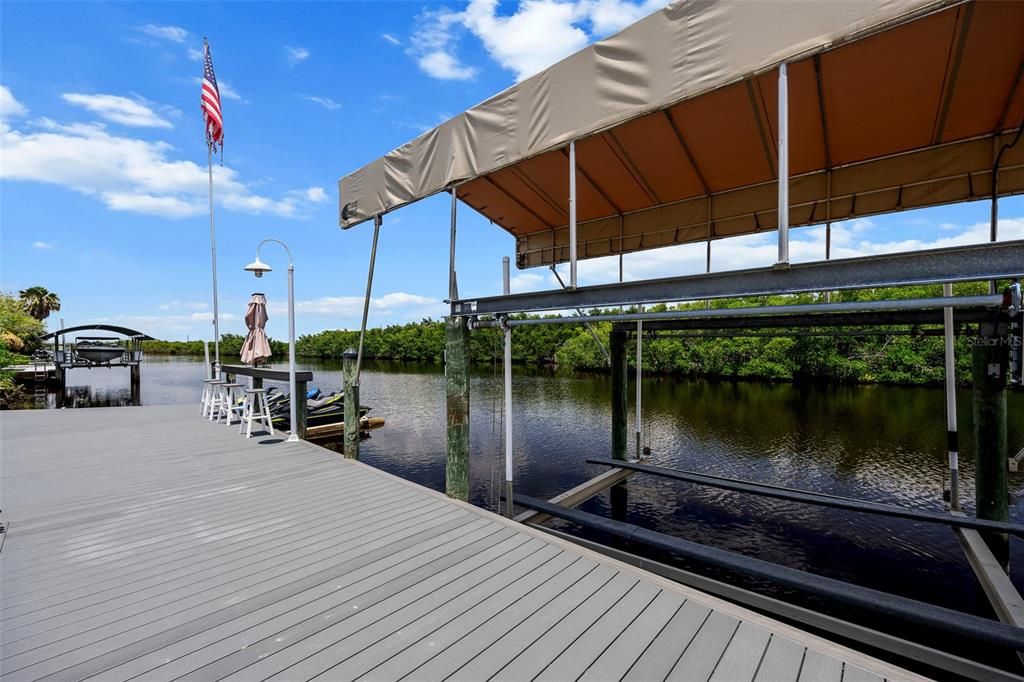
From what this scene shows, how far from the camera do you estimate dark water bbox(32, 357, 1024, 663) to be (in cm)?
577

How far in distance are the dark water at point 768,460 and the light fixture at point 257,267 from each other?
5.14 meters

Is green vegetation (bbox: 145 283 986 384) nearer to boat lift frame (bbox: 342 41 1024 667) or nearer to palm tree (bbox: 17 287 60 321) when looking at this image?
boat lift frame (bbox: 342 41 1024 667)

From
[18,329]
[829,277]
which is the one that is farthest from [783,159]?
[18,329]

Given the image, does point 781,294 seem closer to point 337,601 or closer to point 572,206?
point 572,206

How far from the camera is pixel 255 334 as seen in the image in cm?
780

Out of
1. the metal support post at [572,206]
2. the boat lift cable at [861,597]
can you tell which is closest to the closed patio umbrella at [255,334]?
Result: the metal support post at [572,206]

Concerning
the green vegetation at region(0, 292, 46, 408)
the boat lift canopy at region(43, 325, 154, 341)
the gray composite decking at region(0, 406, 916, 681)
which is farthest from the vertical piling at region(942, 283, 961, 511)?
the boat lift canopy at region(43, 325, 154, 341)

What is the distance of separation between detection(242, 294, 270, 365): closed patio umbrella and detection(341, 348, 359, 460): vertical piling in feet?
9.09

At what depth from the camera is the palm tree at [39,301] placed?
124 ft

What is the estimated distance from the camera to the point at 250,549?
3.15 m

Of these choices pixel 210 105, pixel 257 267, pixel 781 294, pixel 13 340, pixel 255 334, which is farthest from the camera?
pixel 13 340

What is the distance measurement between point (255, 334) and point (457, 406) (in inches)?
215

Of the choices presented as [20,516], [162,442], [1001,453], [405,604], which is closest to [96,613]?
[405,604]

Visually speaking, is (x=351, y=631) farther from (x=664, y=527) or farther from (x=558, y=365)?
(x=558, y=365)
